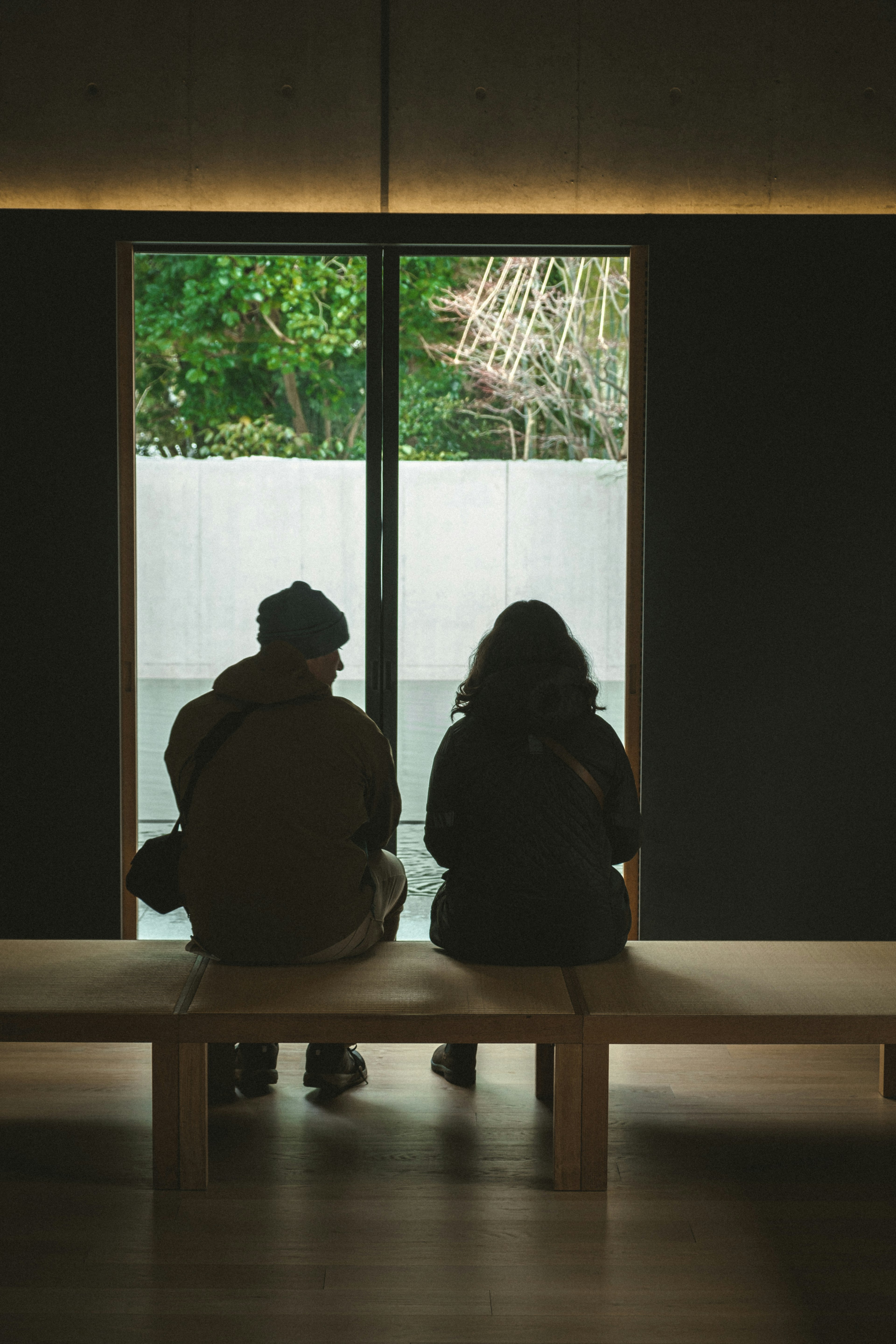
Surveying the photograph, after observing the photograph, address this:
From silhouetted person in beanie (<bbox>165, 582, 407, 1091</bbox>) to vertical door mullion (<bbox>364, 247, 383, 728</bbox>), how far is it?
113 centimetres

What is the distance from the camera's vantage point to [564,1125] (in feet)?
7.79

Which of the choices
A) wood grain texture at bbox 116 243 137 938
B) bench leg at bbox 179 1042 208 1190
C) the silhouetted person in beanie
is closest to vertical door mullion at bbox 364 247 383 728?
wood grain texture at bbox 116 243 137 938

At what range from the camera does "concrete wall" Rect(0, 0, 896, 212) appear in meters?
3.72

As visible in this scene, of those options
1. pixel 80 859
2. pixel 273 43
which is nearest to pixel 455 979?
pixel 80 859

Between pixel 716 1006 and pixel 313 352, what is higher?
pixel 313 352

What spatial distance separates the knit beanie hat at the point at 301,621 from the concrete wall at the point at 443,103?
1.65m

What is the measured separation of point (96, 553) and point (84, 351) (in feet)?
2.14

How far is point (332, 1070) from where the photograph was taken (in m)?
2.85

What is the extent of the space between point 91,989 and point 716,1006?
1360 millimetres

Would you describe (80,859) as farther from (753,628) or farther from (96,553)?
(753,628)

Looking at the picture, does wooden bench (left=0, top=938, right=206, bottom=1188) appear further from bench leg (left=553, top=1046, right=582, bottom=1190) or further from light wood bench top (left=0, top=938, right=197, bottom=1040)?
bench leg (left=553, top=1046, right=582, bottom=1190)

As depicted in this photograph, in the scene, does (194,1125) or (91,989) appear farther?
(91,989)

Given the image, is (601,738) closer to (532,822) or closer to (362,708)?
(532,822)

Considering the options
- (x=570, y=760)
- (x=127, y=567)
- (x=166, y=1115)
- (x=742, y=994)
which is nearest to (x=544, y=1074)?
(x=742, y=994)
